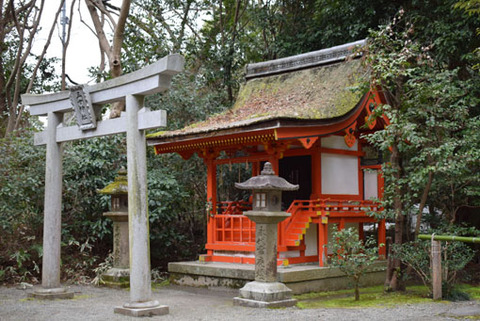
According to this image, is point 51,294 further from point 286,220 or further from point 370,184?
point 370,184

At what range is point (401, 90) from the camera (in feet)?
32.4

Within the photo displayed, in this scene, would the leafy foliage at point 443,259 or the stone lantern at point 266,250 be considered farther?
the leafy foliage at point 443,259

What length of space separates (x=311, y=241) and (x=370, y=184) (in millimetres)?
2546

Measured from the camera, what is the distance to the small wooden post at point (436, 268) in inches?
367

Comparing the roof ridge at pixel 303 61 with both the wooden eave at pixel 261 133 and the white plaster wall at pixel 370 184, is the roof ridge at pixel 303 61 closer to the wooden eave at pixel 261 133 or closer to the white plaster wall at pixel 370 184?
the wooden eave at pixel 261 133

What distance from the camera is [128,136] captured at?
7.83 meters

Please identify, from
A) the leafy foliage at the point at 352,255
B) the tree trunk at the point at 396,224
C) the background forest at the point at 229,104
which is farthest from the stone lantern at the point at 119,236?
the tree trunk at the point at 396,224

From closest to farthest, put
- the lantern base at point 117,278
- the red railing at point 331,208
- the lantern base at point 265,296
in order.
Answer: the lantern base at point 265,296
the red railing at point 331,208
the lantern base at point 117,278

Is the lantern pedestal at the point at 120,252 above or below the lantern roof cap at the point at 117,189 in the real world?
below

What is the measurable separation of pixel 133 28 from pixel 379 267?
36.2 feet

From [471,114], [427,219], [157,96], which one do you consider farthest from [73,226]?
[471,114]

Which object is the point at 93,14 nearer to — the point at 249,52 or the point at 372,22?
the point at 249,52

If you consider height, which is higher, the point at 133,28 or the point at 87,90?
the point at 133,28

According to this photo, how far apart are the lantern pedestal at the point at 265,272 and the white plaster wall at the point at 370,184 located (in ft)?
16.5
